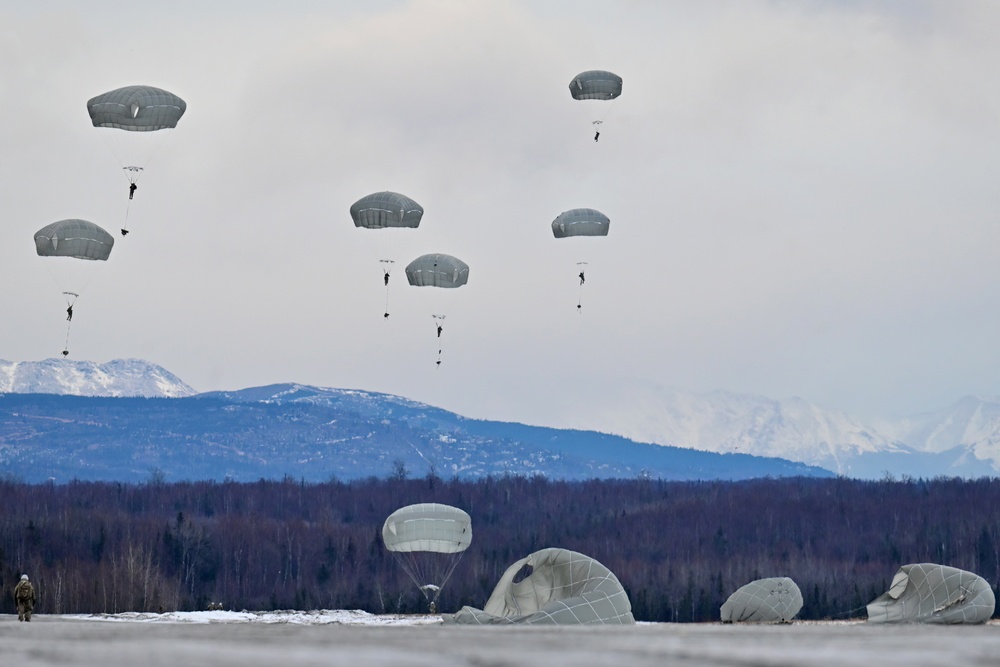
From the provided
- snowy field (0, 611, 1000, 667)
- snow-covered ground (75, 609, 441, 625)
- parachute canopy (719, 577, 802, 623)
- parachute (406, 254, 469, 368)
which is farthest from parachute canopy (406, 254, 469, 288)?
snowy field (0, 611, 1000, 667)

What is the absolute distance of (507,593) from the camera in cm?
7312

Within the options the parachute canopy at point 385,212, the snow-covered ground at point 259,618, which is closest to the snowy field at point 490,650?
the snow-covered ground at point 259,618

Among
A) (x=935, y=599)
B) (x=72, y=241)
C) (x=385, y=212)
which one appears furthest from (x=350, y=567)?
(x=935, y=599)

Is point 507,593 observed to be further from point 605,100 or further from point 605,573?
point 605,100

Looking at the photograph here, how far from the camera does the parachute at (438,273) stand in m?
85.5

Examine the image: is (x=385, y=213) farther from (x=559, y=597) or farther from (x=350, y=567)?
(x=350, y=567)

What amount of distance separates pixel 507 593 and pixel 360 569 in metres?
109

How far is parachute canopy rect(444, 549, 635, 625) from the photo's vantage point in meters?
66.2

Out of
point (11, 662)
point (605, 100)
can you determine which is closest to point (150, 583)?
point (605, 100)

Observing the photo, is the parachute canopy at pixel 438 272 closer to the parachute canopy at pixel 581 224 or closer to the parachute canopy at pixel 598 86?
the parachute canopy at pixel 581 224

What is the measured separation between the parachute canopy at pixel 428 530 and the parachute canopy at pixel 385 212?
2077cm

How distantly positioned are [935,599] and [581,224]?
30234 millimetres

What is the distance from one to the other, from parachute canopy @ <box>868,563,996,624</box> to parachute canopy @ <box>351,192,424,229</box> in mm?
34459

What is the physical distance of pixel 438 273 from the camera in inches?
3374
